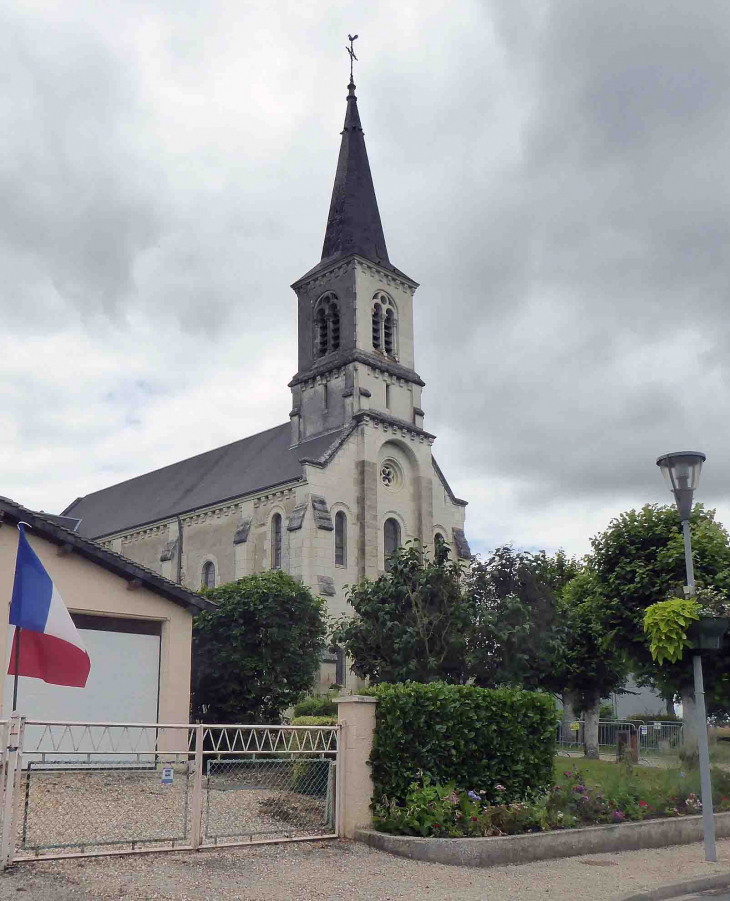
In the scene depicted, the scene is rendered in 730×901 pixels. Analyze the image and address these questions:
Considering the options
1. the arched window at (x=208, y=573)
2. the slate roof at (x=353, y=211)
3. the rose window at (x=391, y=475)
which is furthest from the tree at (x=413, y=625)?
the slate roof at (x=353, y=211)

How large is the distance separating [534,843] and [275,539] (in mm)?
28472

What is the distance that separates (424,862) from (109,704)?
27.2 ft

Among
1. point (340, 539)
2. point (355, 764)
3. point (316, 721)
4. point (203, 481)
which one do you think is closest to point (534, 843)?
point (355, 764)

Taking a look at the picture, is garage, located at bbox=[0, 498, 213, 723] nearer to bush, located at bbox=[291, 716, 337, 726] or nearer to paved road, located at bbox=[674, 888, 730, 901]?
bush, located at bbox=[291, 716, 337, 726]

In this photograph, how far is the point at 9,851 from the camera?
8312 millimetres

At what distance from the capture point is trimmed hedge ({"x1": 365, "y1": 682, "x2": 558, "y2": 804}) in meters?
11.2

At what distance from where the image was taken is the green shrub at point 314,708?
75.0 ft

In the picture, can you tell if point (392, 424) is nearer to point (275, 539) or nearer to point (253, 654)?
point (275, 539)

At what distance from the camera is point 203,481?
46.5m

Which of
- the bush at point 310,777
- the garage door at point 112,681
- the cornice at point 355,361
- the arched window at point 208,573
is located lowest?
the bush at point 310,777

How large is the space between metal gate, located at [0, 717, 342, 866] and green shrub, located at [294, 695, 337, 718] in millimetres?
10432

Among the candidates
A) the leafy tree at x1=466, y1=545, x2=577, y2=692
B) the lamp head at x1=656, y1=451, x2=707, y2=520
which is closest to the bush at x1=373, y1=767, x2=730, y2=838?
the lamp head at x1=656, y1=451, x2=707, y2=520

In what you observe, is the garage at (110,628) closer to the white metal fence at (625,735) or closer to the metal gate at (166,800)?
the metal gate at (166,800)

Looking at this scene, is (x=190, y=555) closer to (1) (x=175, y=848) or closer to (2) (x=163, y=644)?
(2) (x=163, y=644)
